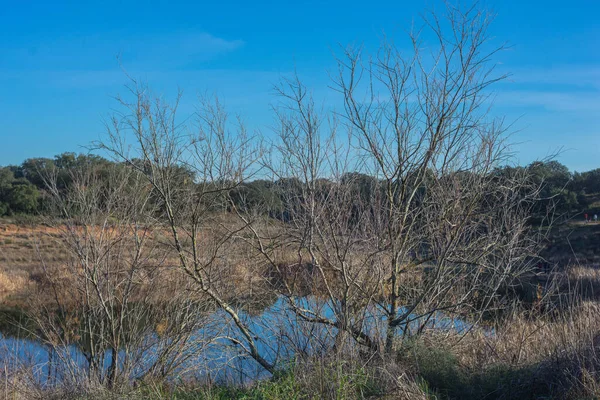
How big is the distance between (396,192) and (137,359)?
4.32m

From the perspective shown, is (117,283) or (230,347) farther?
(117,283)

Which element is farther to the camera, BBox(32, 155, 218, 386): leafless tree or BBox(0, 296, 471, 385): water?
BBox(32, 155, 218, 386): leafless tree

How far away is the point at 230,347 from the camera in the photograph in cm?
735

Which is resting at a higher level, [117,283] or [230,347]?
[117,283]

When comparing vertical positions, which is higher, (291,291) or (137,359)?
(291,291)

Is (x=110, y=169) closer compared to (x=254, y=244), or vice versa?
(x=254, y=244)

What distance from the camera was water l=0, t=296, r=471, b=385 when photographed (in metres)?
6.48

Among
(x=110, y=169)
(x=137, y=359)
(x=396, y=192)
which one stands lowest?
(x=137, y=359)

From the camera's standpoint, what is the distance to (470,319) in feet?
26.6

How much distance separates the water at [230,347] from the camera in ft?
21.3

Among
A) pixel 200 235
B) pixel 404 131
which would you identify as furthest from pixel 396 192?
pixel 200 235

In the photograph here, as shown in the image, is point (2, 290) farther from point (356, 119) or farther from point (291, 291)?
point (356, 119)

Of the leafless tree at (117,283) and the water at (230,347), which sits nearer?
the water at (230,347)

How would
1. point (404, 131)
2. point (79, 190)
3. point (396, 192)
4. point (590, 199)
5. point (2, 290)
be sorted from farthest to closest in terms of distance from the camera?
point (590, 199) → point (2, 290) → point (79, 190) → point (396, 192) → point (404, 131)
